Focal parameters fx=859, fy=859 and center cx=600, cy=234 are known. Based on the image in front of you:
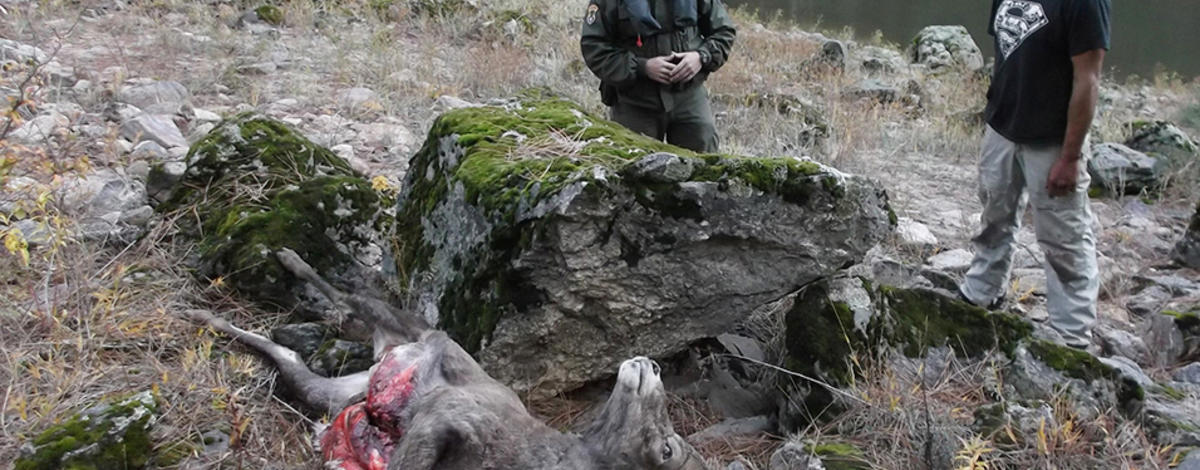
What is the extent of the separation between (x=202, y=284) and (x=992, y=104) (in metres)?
3.96

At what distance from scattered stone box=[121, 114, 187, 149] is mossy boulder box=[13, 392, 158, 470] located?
11.4ft

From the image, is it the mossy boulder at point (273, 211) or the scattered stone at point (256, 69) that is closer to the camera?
the mossy boulder at point (273, 211)

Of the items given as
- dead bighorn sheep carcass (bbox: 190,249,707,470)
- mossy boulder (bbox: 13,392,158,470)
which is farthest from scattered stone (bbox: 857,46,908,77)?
mossy boulder (bbox: 13,392,158,470)

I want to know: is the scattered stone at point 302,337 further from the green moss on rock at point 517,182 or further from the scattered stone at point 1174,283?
the scattered stone at point 1174,283

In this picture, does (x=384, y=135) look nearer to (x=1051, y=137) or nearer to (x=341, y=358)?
(x=341, y=358)

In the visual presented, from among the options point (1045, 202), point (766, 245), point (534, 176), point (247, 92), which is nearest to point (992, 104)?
point (1045, 202)

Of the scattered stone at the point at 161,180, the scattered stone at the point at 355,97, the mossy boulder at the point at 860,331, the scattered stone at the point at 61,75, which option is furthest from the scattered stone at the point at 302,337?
the scattered stone at the point at 61,75

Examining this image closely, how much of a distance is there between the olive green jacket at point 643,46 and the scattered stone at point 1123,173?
385 cm

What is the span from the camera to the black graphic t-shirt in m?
3.76

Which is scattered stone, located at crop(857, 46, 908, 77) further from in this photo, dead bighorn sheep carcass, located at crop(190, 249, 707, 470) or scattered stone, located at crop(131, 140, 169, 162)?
dead bighorn sheep carcass, located at crop(190, 249, 707, 470)

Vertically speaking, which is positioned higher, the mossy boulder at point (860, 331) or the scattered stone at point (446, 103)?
the mossy boulder at point (860, 331)

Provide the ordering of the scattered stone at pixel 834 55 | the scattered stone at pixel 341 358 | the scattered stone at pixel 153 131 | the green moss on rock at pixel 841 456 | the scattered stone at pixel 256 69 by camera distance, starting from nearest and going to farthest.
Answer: the green moss on rock at pixel 841 456 → the scattered stone at pixel 341 358 → the scattered stone at pixel 153 131 → the scattered stone at pixel 256 69 → the scattered stone at pixel 834 55

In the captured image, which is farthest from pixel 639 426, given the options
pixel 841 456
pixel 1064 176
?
pixel 1064 176

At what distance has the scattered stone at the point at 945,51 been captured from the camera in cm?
1446
